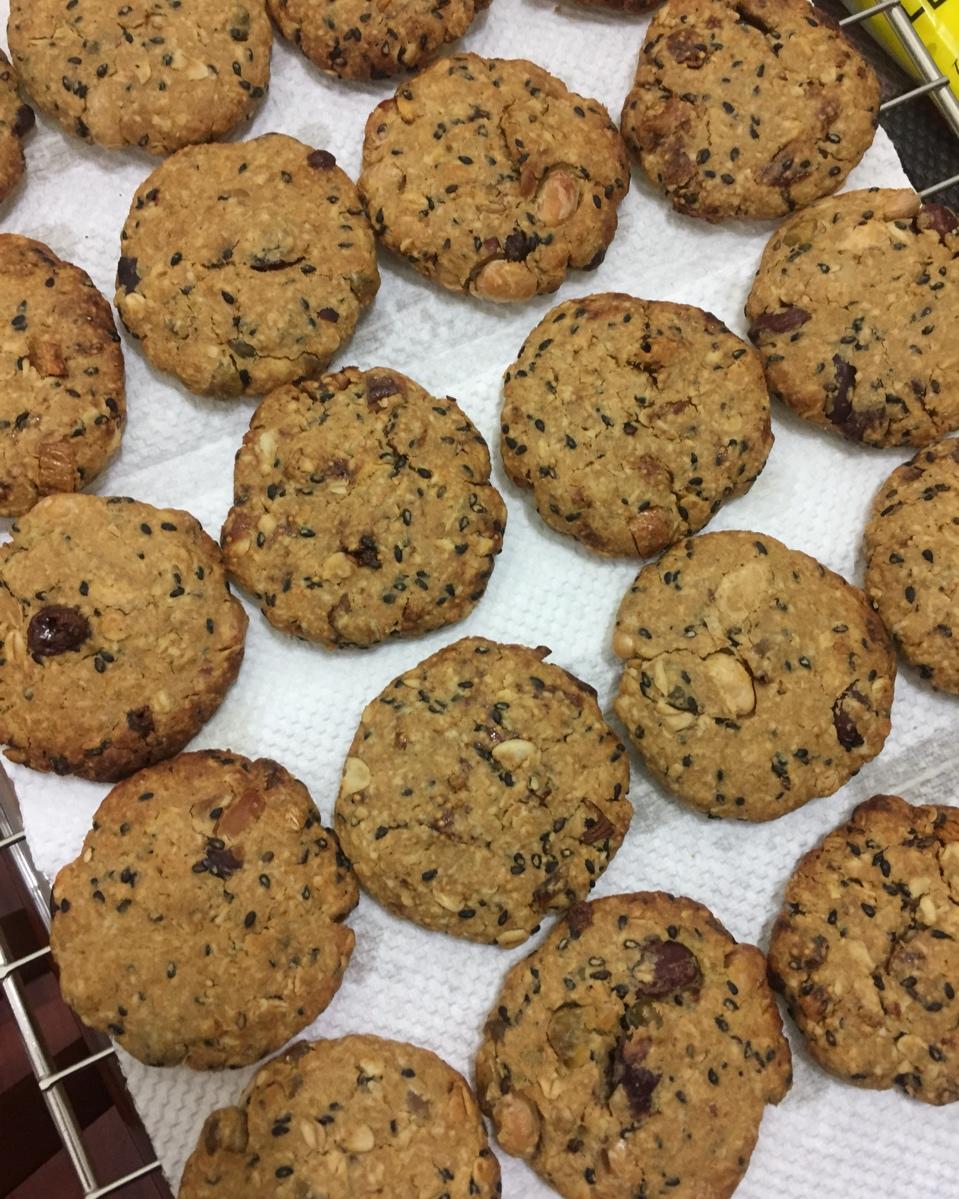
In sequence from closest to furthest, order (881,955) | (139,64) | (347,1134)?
(347,1134) < (881,955) < (139,64)

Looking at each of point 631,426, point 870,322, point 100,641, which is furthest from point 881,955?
point 100,641

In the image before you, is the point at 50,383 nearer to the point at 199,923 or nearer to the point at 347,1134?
the point at 199,923

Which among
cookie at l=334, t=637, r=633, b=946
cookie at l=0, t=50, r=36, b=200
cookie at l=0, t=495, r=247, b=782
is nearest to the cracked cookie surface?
cookie at l=334, t=637, r=633, b=946

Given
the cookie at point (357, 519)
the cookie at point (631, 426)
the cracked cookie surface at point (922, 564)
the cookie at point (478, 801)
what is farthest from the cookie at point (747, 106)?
the cookie at point (478, 801)

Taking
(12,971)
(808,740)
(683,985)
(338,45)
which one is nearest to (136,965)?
(12,971)

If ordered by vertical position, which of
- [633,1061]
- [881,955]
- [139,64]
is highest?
[139,64]

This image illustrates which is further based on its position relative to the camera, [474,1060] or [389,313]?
[389,313]

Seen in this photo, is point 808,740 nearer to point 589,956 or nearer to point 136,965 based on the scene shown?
point 589,956
